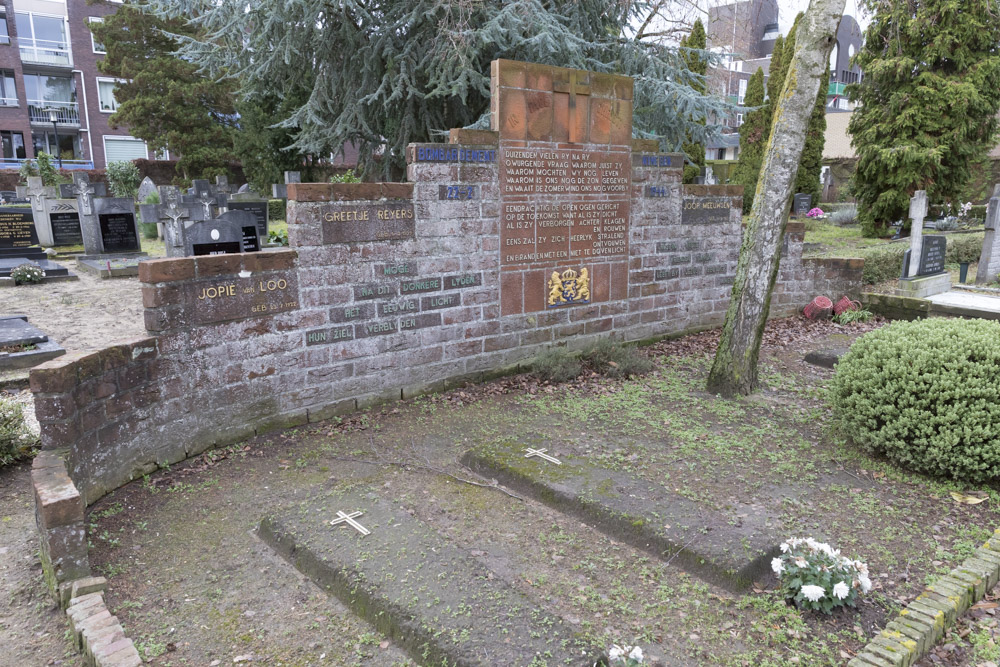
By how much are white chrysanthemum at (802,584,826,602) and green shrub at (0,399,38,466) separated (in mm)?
5943

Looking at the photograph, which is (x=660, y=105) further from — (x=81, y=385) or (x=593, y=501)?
(x=81, y=385)

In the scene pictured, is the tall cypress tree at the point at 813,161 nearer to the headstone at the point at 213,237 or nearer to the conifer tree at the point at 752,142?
the conifer tree at the point at 752,142

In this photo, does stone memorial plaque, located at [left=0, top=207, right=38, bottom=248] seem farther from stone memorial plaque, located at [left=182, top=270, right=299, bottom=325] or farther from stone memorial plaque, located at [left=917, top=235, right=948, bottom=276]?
stone memorial plaque, located at [left=917, top=235, right=948, bottom=276]

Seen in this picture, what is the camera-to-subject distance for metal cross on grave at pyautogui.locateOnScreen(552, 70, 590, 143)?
7.49 metres

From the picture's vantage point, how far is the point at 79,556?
146 inches

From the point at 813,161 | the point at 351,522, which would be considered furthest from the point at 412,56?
the point at 813,161

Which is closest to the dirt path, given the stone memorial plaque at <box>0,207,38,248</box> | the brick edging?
the stone memorial plaque at <box>0,207,38,248</box>

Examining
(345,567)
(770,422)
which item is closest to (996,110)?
(770,422)

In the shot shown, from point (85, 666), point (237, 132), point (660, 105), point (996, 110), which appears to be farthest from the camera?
point (237, 132)

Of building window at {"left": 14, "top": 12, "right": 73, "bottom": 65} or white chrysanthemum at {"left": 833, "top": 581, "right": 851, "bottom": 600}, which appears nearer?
white chrysanthemum at {"left": 833, "top": 581, "right": 851, "bottom": 600}

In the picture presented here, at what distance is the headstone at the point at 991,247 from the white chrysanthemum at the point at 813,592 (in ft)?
42.0

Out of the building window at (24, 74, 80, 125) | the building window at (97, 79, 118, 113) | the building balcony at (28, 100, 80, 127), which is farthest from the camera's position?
the building window at (97, 79, 118, 113)

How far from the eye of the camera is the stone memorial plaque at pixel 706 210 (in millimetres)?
9008

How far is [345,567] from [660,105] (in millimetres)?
11286
